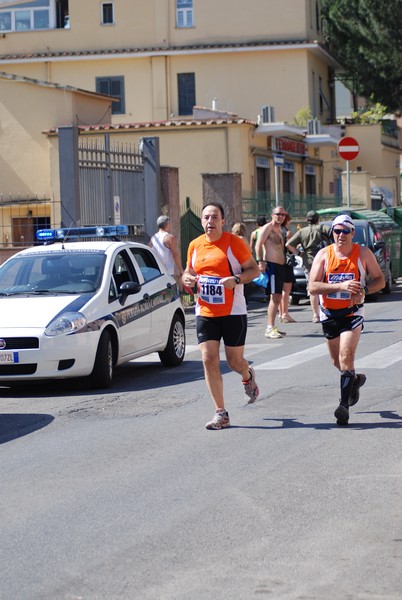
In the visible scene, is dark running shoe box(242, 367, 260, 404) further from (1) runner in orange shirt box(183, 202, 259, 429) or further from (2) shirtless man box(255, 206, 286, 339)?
(2) shirtless man box(255, 206, 286, 339)

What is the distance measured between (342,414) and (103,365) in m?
3.60

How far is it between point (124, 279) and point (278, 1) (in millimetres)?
36904

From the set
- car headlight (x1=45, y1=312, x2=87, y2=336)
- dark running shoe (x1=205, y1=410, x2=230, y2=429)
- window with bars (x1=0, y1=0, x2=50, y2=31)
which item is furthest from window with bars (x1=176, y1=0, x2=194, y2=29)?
dark running shoe (x1=205, y1=410, x2=230, y2=429)

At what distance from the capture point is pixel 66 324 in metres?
12.4

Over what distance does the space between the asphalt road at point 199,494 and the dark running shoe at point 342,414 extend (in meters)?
0.12

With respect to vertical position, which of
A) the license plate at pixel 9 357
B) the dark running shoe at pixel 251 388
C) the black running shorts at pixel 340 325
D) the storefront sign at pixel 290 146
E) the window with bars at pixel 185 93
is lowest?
the dark running shoe at pixel 251 388

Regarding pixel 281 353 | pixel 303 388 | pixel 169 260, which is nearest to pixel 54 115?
pixel 169 260

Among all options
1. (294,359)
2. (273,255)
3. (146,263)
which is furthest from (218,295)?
(273,255)

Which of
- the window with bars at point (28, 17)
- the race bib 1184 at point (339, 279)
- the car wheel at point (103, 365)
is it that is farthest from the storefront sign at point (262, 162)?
the race bib 1184 at point (339, 279)

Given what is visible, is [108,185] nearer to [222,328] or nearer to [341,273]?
[222,328]

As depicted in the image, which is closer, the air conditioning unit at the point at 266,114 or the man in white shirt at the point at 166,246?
the man in white shirt at the point at 166,246

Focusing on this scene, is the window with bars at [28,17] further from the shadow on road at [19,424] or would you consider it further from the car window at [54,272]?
the shadow on road at [19,424]

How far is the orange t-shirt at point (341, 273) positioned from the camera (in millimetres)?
10133

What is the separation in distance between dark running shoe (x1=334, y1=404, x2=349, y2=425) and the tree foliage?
46.0 m
